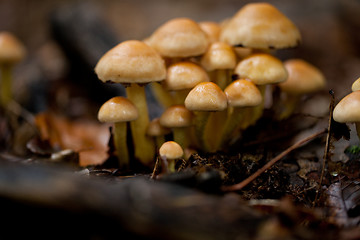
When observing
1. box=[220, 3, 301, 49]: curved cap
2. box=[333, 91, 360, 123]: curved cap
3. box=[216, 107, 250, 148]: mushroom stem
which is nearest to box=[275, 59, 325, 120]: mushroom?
box=[220, 3, 301, 49]: curved cap

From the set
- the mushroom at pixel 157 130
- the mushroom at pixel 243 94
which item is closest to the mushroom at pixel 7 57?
the mushroom at pixel 157 130

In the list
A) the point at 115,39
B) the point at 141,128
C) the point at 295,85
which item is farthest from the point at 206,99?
the point at 115,39

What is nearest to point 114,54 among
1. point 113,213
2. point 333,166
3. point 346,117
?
point 113,213

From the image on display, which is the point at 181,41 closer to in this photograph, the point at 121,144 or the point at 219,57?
the point at 219,57

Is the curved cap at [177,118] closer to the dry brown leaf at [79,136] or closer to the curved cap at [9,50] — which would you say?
the dry brown leaf at [79,136]

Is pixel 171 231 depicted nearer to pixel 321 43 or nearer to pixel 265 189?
pixel 265 189

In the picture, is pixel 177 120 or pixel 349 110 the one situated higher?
pixel 349 110

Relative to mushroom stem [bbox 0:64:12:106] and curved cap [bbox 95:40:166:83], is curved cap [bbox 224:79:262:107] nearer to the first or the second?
curved cap [bbox 95:40:166:83]
